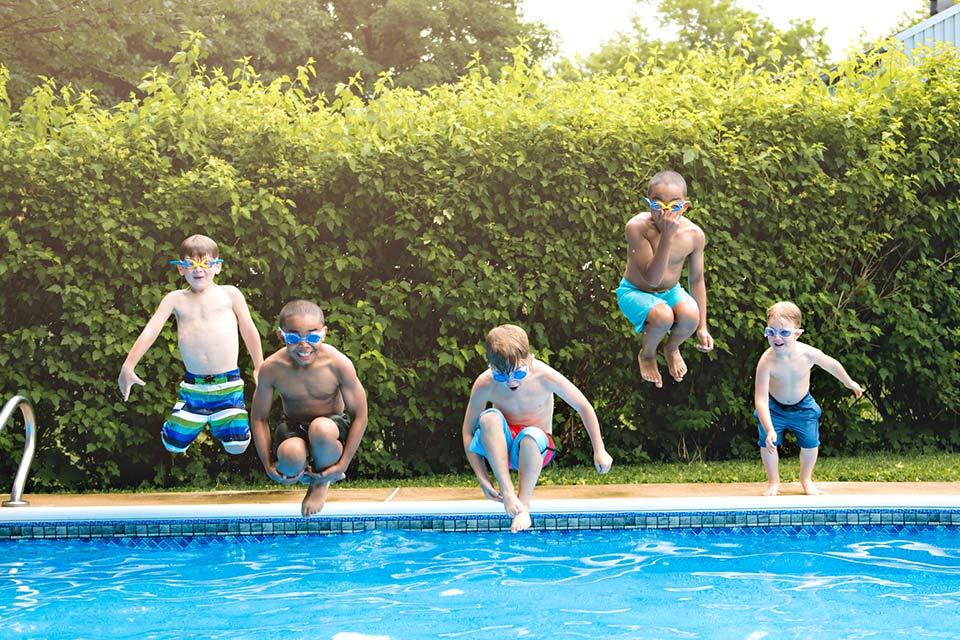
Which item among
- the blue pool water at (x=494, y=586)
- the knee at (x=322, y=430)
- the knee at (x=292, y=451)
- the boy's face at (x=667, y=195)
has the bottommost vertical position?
the blue pool water at (x=494, y=586)

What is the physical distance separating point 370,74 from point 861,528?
2511cm

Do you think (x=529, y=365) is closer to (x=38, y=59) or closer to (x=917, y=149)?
(x=917, y=149)

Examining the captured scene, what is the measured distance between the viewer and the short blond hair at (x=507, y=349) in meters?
5.29

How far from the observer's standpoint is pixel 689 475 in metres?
9.11

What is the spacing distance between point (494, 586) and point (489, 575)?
247mm

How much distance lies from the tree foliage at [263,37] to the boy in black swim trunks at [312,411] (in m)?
13.3

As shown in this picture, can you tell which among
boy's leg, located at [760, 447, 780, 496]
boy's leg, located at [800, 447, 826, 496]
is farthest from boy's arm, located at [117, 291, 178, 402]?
boy's leg, located at [800, 447, 826, 496]

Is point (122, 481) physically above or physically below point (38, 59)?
below

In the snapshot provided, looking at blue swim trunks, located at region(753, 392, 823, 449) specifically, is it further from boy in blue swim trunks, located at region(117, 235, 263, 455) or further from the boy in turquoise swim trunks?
boy in blue swim trunks, located at region(117, 235, 263, 455)

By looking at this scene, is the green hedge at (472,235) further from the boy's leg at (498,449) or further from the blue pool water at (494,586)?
the boy's leg at (498,449)

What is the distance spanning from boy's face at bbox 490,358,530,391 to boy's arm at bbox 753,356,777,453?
2.48 metres

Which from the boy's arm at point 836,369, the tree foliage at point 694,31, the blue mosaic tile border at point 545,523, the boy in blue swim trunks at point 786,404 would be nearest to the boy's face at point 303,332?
the blue mosaic tile border at point 545,523

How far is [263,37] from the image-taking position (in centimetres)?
2748

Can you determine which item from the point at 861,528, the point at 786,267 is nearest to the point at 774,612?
the point at 861,528
